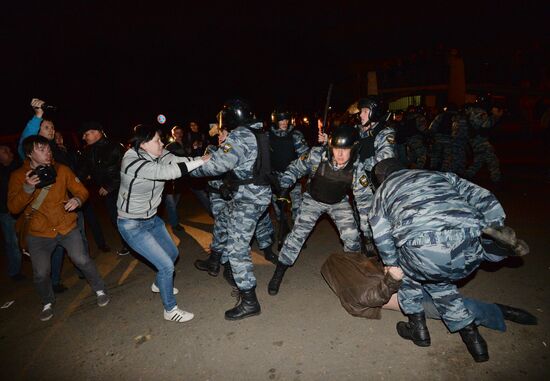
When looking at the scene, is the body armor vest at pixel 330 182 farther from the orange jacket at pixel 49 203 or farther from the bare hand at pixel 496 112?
the bare hand at pixel 496 112

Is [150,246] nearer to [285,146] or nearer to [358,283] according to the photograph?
[358,283]

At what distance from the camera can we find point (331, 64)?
86.6 ft

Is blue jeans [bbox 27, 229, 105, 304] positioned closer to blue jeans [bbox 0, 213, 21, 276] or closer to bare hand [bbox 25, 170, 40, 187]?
bare hand [bbox 25, 170, 40, 187]

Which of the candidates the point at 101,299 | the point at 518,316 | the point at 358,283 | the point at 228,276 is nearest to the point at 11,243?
the point at 101,299

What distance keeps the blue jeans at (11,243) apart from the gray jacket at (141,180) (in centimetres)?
228

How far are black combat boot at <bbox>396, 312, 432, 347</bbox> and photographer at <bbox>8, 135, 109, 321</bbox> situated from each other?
346 centimetres

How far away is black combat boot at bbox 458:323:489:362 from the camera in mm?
2674

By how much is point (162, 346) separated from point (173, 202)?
3.27m

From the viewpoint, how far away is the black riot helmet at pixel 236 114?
341 centimetres

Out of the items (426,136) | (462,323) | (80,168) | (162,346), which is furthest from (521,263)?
(80,168)

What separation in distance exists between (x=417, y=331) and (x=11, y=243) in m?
5.20

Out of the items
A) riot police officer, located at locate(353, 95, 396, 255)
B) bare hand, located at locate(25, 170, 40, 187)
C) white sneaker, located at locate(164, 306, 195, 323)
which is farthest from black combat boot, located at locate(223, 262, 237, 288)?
bare hand, located at locate(25, 170, 40, 187)

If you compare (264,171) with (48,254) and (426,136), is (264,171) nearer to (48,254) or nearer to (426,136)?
(48,254)

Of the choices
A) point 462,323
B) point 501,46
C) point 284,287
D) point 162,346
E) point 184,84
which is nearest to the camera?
point 462,323
